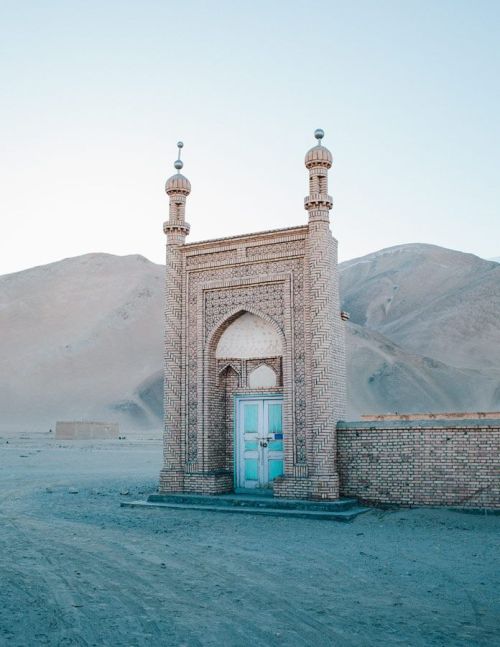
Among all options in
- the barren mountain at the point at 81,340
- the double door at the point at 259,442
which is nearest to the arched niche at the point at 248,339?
the double door at the point at 259,442

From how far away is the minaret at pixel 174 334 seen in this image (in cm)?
1530

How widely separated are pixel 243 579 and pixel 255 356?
822 centimetres

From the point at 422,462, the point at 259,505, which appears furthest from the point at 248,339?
the point at 422,462

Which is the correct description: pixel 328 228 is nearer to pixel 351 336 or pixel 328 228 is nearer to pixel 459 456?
pixel 459 456

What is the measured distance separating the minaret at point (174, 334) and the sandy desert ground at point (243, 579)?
5.22 ft

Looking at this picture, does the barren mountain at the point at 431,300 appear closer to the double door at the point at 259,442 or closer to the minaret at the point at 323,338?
the double door at the point at 259,442

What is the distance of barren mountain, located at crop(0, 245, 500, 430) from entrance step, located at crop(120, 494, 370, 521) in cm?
4892

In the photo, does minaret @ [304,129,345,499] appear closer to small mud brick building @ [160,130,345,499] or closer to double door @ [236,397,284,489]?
small mud brick building @ [160,130,345,499]

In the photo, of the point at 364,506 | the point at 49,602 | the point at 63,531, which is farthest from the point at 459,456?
the point at 49,602

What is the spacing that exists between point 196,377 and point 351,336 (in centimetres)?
6114

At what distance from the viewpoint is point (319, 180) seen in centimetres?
1448

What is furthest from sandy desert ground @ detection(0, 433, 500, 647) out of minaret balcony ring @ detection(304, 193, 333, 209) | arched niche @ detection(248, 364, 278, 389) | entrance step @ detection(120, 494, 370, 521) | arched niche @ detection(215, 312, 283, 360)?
minaret balcony ring @ detection(304, 193, 333, 209)

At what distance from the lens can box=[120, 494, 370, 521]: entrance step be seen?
1275 centimetres

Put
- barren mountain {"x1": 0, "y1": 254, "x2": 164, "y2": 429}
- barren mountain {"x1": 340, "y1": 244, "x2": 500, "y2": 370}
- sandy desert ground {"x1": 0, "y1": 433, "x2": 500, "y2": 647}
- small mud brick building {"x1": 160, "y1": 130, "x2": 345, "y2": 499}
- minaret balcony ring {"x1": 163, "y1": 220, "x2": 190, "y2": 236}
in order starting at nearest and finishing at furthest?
sandy desert ground {"x1": 0, "y1": 433, "x2": 500, "y2": 647} < small mud brick building {"x1": 160, "y1": 130, "x2": 345, "y2": 499} < minaret balcony ring {"x1": 163, "y1": 220, "x2": 190, "y2": 236} < barren mountain {"x1": 0, "y1": 254, "x2": 164, "y2": 429} < barren mountain {"x1": 340, "y1": 244, "x2": 500, "y2": 370}
